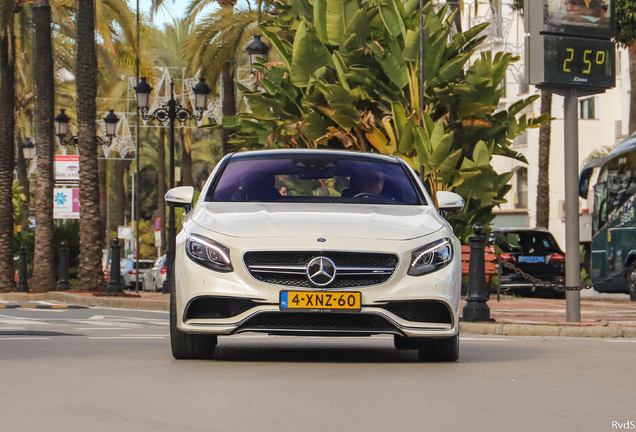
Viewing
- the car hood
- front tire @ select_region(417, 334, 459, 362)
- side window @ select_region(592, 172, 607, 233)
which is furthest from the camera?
side window @ select_region(592, 172, 607, 233)

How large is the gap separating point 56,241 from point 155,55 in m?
29.4

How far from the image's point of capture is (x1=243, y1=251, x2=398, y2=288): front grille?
8.17 meters

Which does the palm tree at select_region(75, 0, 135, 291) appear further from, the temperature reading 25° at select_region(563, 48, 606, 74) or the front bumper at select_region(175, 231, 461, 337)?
the front bumper at select_region(175, 231, 461, 337)

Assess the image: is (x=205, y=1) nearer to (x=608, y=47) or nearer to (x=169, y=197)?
(x=608, y=47)

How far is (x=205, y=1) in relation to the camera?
118 ft

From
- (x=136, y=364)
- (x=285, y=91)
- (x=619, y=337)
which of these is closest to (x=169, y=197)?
(x=136, y=364)

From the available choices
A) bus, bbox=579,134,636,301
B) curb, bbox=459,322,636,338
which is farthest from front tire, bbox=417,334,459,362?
bus, bbox=579,134,636,301

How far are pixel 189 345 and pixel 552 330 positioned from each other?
636 centimetres

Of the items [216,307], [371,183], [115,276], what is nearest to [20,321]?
[371,183]

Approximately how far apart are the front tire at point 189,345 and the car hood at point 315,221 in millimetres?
769

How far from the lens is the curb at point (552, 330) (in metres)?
13.8

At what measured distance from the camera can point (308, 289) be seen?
321 inches

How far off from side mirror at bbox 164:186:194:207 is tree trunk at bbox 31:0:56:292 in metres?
21.1

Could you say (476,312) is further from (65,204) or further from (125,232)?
(125,232)
